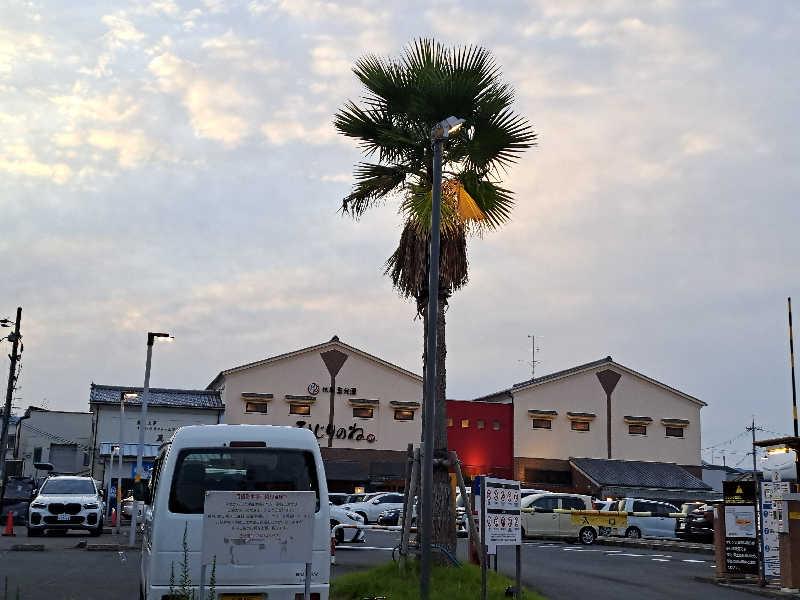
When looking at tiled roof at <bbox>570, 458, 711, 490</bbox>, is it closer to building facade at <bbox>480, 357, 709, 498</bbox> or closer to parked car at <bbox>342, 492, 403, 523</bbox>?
building facade at <bbox>480, 357, 709, 498</bbox>

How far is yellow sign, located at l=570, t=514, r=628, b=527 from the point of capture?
112ft

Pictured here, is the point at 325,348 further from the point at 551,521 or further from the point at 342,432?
the point at 551,521

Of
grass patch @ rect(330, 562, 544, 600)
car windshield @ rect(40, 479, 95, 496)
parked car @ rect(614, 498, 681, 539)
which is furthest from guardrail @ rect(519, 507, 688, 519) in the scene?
grass patch @ rect(330, 562, 544, 600)

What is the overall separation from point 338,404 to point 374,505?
69.3 feet

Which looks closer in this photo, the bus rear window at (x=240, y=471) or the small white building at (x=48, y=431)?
the bus rear window at (x=240, y=471)

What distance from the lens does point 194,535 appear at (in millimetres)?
9797

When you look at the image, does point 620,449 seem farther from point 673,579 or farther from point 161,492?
point 161,492

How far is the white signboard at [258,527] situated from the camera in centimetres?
887

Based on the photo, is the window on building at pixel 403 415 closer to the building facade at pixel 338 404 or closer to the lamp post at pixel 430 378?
the building facade at pixel 338 404

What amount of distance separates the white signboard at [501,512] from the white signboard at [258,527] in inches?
161

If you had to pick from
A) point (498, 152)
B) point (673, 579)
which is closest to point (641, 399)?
point (673, 579)

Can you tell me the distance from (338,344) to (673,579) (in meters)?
40.6

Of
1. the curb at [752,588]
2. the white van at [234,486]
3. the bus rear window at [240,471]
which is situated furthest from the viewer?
the curb at [752,588]

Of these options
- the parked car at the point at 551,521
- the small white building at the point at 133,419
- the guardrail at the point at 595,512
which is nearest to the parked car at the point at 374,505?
the parked car at the point at 551,521
